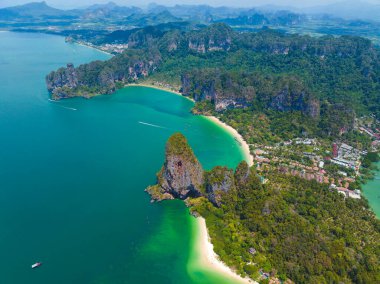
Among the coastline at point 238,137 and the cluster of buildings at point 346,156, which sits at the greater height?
the cluster of buildings at point 346,156

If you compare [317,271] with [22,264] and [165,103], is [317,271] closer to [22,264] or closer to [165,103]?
[22,264]

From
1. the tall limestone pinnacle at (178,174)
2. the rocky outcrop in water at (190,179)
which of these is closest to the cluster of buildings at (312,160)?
the rocky outcrop in water at (190,179)

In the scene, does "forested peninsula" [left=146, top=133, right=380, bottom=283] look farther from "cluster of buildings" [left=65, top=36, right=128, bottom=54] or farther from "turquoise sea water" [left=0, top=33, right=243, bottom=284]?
"cluster of buildings" [left=65, top=36, right=128, bottom=54]

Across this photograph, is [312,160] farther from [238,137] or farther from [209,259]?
[209,259]

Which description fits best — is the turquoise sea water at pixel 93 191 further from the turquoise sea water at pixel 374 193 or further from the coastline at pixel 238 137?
the turquoise sea water at pixel 374 193

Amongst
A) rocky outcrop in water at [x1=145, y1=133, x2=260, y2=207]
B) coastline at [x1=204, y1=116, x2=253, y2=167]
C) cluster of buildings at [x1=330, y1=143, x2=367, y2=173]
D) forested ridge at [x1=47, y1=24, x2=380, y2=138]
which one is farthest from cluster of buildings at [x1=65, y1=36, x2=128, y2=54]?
rocky outcrop in water at [x1=145, y1=133, x2=260, y2=207]

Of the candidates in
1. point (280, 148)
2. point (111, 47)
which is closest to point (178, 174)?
point (280, 148)
